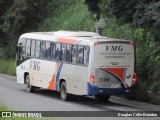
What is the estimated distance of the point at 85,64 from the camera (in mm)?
23844

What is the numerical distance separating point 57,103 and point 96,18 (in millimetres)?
10975

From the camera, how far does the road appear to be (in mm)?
22141

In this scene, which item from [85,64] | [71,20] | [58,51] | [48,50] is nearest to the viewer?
[85,64]

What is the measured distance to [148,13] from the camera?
2227 centimetres

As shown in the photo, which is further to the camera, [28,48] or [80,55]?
[28,48]

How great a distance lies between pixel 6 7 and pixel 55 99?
27.1m

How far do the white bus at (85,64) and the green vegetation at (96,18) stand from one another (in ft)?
4.48

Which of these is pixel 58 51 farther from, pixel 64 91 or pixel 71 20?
pixel 71 20

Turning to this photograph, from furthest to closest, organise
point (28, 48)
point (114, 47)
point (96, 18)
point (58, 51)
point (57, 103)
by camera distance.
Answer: point (96, 18) → point (28, 48) → point (58, 51) → point (57, 103) → point (114, 47)

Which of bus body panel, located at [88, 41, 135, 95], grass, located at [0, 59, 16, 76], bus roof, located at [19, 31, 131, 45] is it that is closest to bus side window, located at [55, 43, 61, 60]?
bus roof, located at [19, 31, 131, 45]

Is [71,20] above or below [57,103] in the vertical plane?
above

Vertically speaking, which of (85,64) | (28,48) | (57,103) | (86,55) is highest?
(86,55)

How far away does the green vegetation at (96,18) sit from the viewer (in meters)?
23.7

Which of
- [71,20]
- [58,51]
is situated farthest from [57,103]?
[71,20]
